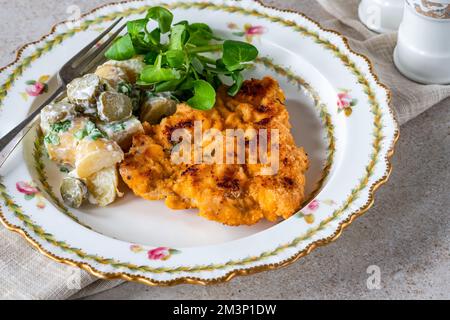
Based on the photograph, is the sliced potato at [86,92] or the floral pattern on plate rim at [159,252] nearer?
→ the floral pattern on plate rim at [159,252]

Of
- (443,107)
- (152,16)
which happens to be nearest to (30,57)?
(152,16)

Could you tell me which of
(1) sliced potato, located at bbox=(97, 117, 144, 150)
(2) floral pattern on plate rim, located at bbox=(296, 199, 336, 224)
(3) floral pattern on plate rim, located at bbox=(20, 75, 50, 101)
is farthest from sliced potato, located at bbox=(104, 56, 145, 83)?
(2) floral pattern on plate rim, located at bbox=(296, 199, 336, 224)

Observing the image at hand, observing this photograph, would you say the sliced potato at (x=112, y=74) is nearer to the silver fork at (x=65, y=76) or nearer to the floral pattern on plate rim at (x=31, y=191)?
the silver fork at (x=65, y=76)

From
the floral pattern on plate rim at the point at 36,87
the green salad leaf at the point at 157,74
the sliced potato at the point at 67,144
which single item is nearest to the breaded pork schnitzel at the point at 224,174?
the green salad leaf at the point at 157,74

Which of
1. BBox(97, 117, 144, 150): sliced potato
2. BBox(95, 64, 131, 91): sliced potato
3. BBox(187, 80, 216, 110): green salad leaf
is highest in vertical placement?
BBox(95, 64, 131, 91): sliced potato

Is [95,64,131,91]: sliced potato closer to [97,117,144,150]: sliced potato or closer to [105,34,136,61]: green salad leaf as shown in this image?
[105,34,136,61]: green salad leaf
